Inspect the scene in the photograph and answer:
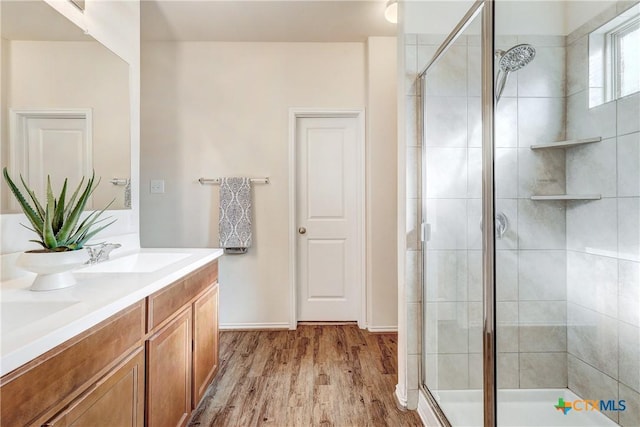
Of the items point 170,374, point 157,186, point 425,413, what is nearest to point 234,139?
point 157,186

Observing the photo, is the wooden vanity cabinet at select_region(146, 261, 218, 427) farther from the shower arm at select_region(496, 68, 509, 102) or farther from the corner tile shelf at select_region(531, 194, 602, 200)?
the corner tile shelf at select_region(531, 194, 602, 200)

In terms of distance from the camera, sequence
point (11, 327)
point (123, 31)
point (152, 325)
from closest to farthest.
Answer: point (11, 327) → point (152, 325) → point (123, 31)

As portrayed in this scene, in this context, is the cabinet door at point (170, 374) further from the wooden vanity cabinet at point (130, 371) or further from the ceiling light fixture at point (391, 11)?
the ceiling light fixture at point (391, 11)

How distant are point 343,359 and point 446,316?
1037 millimetres

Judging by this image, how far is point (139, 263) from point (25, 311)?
837 mm

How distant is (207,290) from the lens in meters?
1.76

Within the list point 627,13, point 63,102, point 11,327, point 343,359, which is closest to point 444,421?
point 343,359

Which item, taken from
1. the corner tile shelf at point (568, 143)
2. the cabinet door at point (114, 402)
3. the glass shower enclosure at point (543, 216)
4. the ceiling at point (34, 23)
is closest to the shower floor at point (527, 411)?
the glass shower enclosure at point (543, 216)

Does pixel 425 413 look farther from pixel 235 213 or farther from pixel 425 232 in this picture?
pixel 235 213

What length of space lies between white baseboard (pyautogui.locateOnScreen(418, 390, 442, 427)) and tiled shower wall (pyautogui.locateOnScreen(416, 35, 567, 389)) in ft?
0.55

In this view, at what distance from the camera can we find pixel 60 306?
93cm

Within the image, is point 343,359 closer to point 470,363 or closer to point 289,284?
point 289,284

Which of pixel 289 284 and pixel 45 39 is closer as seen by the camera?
pixel 45 39

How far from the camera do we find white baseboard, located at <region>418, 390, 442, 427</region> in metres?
1.52
